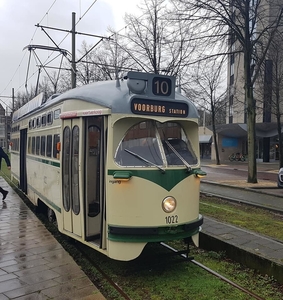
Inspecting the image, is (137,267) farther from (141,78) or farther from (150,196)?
(141,78)

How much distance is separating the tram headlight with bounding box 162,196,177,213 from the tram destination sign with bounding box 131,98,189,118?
1.27 m

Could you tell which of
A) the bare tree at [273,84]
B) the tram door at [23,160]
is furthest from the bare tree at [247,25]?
the tram door at [23,160]

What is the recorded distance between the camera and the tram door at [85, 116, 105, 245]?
5449 mm

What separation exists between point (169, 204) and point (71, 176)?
1.83 meters

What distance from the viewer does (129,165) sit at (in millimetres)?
4906

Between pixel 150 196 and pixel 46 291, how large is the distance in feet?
5.93

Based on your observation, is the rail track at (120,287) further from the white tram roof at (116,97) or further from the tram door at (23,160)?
the tram door at (23,160)

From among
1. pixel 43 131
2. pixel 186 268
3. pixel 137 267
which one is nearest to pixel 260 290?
pixel 186 268

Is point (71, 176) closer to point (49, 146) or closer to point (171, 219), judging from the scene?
point (49, 146)

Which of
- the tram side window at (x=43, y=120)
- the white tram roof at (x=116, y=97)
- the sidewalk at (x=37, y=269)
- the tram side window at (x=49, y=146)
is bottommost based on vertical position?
the sidewalk at (x=37, y=269)

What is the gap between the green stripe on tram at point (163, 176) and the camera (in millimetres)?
4824

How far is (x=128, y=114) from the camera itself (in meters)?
4.96

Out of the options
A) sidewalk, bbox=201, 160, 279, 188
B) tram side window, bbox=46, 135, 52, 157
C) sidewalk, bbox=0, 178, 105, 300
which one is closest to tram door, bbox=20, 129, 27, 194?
sidewalk, bbox=0, 178, 105, 300

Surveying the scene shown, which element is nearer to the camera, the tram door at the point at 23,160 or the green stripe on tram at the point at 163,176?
the green stripe on tram at the point at 163,176
